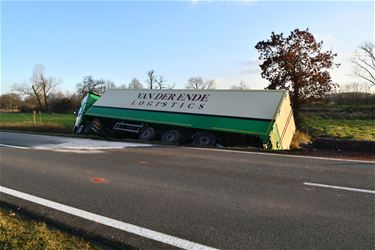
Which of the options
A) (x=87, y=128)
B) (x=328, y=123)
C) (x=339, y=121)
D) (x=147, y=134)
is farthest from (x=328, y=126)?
(x=87, y=128)

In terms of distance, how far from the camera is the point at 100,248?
4.23 m

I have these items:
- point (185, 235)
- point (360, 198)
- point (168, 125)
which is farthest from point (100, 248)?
point (168, 125)

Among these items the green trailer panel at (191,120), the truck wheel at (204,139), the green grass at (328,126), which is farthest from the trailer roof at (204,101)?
the green grass at (328,126)

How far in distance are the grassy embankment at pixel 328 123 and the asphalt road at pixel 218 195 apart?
569 inches

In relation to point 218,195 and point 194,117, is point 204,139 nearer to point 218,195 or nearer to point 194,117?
point 194,117

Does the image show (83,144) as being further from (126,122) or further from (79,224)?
(79,224)

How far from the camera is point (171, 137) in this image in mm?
16656

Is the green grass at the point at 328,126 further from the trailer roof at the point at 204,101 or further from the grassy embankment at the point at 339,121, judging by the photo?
the trailer roof at the point at 204,101

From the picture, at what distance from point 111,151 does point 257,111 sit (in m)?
6.16

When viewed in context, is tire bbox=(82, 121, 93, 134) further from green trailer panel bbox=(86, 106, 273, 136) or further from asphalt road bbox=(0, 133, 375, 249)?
asphalt road bbox=(0, 133, 375, 249)

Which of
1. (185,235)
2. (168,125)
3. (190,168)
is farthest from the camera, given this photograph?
(168,125)

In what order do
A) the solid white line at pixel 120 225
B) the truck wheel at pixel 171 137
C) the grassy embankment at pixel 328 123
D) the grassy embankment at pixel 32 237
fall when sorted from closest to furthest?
the grassy embankment at pixel 32 237
the solid white line at pixel 120 225
the truck wheel at pixel 171 137
the grassy embankment at pixel 328 123

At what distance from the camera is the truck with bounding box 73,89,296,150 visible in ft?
48.6

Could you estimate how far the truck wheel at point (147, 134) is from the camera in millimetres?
17312
